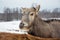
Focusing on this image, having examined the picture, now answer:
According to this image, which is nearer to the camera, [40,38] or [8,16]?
[40,38]

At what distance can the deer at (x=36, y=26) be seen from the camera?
1714 mm

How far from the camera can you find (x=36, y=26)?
1797 mm

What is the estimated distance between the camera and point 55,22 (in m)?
1.82

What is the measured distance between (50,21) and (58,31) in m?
0.14

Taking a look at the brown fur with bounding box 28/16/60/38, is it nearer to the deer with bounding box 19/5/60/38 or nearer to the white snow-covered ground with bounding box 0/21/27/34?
the deer with bounding box 19/5/60/38

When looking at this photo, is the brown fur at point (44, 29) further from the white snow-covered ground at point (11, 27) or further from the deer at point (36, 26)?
the white snow-covered ground at point (11, 27)

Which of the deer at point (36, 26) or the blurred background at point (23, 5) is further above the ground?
the blurred background at point (23, 5)

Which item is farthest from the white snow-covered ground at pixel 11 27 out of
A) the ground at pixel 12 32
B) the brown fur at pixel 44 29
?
the brown fur at pixel 44 29

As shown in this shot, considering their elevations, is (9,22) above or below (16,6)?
below

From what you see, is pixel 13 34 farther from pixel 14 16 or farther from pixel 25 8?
pixel 25 8

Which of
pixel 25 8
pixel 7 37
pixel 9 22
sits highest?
pixel 25 8

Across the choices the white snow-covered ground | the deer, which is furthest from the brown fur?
the white snow-covered ground

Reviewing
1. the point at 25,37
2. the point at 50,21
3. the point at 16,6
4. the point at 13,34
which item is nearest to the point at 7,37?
the point at 13,34

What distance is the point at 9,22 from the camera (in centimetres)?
184
